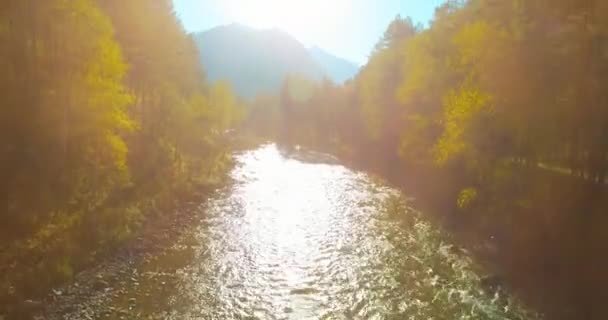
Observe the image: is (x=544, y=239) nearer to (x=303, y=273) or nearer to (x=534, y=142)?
(x=534, y=142)

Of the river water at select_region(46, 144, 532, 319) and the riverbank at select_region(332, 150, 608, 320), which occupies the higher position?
the riverbank at select_region(332, 150, 608, 320)

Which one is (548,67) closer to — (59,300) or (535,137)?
(535,137)

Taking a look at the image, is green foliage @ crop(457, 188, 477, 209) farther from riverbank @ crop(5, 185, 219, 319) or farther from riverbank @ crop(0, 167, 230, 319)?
riverbank @ crop(0, 167, 230, 319)

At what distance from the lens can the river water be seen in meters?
18.7

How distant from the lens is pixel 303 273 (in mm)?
23094

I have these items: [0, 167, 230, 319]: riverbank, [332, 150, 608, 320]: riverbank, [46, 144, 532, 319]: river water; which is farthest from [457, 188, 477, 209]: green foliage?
[0, 167, 230, 319]: riverbank

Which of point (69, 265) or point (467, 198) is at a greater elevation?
point (467, 198)

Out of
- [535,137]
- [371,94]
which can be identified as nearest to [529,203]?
[535,137]

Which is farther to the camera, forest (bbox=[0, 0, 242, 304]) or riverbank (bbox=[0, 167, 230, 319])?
forest (bbox=[0, 0, 242, 304])

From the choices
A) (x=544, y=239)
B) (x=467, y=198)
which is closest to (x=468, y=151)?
(x=467, y=198)

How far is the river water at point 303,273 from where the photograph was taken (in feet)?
61.3

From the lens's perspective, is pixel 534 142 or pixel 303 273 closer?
pixel 303 273

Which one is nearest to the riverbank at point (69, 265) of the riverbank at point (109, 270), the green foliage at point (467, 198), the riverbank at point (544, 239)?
the riverbank at point (109, 270)

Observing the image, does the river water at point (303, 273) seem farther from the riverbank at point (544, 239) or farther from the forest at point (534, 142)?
the forest at point (534, 142)
